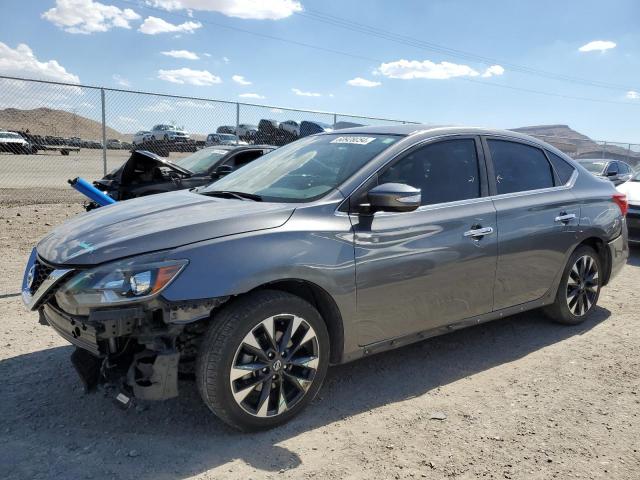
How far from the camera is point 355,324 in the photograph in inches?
128

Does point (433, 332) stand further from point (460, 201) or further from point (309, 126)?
point (309, 126)

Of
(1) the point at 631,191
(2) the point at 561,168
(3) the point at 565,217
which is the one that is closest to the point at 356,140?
(3) the point at 565,217

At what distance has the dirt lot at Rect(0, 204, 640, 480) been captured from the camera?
2730 millimetres

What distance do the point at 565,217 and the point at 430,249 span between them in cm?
166

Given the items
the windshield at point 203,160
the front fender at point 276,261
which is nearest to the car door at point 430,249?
the front fender at point 276,261

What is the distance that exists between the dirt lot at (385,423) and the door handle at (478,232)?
998mm

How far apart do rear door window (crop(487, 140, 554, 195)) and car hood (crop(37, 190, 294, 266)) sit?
1.89 meters

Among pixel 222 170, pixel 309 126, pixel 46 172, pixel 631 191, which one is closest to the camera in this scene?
pixel 222 170

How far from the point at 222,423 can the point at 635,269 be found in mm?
6635

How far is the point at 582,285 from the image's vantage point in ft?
15.9

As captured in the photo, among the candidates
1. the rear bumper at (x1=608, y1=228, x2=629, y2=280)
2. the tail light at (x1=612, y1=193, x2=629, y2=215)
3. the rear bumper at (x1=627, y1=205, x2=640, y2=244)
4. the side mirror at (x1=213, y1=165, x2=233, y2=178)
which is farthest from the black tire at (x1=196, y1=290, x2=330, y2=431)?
the rear bumper at (x1=627, y1=205, x2=640, y2=244)

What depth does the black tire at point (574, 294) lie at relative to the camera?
15.4ft

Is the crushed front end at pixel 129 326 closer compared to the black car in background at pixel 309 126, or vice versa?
the crushed front end at pixel 129 326

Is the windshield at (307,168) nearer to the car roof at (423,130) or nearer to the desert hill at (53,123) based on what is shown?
the car roof at (423,130)
